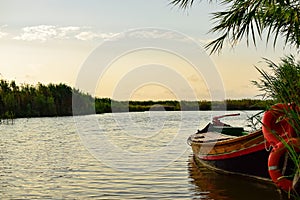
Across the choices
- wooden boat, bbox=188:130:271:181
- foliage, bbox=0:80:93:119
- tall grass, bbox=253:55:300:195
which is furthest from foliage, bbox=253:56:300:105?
foliage, bbox=0:80:93:119

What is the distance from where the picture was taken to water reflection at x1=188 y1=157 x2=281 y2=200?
10.8m

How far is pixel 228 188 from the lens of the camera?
1172cm

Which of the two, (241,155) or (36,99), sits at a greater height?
(36,99)

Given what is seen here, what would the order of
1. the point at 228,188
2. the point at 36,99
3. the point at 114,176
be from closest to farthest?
the point at 228,188
the point at 114,176
the point at 36,99

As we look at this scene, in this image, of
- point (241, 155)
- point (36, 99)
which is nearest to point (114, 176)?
point (241, 155)

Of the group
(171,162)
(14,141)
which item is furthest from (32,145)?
(171,162)

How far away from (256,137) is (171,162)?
19.8 feet

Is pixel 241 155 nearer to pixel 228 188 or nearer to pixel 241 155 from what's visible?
pixel 241 155

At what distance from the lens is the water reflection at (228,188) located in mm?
10812

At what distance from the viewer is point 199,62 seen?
37.0 ft

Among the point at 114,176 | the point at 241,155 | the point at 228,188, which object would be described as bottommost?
the point at 228,188

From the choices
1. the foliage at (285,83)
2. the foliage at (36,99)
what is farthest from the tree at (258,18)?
the foliage at (36,99)

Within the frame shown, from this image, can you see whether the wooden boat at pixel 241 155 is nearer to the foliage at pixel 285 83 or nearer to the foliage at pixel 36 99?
the foliage at pixel 285 83

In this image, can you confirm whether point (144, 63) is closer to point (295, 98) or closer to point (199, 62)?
point (199, 62)
